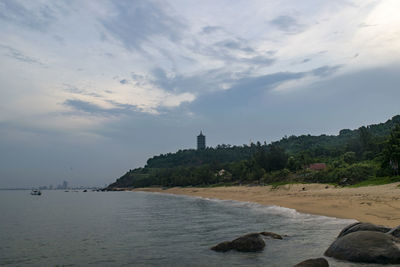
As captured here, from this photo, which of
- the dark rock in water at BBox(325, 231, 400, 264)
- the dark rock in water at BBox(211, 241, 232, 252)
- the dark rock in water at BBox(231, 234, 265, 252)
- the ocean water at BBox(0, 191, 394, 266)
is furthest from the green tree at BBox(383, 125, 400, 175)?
the dark rock in water at BBox(211, 241, 232, 252)

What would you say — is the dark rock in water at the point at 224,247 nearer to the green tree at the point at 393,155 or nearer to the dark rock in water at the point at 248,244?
the dark rock in water at the point at 248,244

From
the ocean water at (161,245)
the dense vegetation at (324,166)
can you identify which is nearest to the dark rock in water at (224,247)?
the ocean water at (161,245)

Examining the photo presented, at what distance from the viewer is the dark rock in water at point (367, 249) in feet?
43.6

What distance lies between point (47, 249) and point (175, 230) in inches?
411

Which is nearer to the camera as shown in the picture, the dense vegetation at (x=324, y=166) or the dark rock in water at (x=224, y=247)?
the dark rock in water at (x=224, y=247)

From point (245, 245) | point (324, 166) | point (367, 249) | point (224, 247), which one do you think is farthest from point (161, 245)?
point (324, 166)

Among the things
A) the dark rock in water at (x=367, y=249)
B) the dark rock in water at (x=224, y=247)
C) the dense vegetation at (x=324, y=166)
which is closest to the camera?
the dark rock in water at (x=367, y=249)

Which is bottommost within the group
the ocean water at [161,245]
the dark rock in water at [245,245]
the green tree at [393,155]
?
the ocean water at [161,245]

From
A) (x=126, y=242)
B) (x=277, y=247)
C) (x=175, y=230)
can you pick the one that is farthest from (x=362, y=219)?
(x=126, y=242)

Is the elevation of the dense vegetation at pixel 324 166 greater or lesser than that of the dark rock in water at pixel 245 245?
greater

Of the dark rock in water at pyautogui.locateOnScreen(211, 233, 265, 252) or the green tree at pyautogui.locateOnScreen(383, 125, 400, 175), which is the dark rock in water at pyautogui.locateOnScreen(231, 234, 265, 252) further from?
the green tree at pyautogui.locateOnScreen(383, 125, 400, 175)

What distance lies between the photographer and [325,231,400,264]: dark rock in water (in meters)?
13.3

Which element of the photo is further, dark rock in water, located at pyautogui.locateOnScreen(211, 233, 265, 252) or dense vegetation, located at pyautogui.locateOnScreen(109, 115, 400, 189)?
dense vegetation, located at pyautogui.locateOnScreen(109, 115, 400, 189)

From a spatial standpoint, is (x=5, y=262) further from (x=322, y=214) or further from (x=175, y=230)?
(x=322, y=214)
